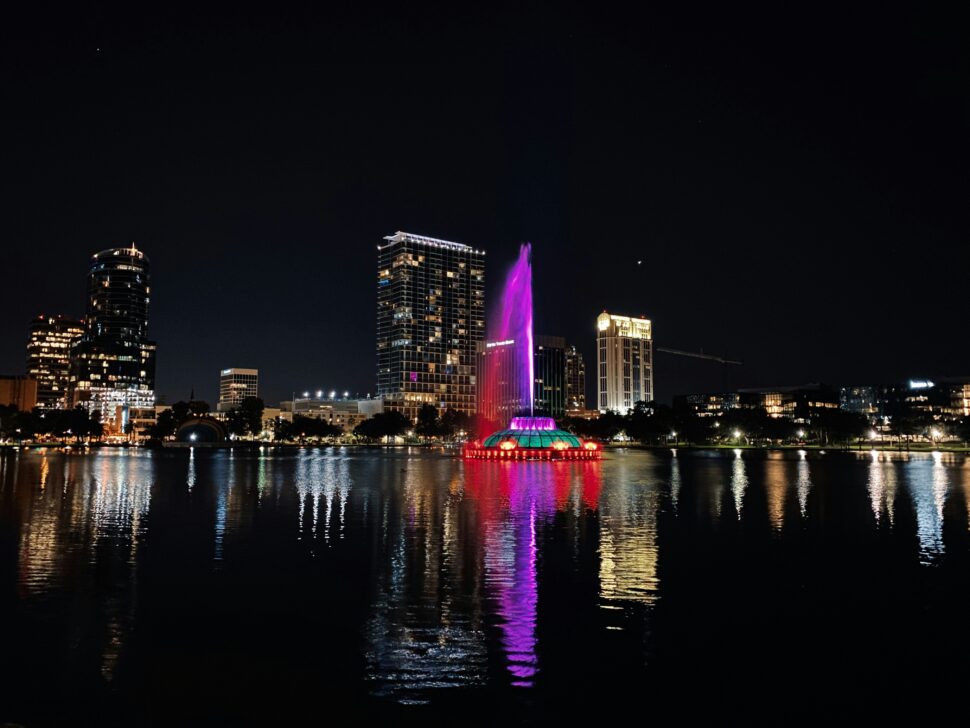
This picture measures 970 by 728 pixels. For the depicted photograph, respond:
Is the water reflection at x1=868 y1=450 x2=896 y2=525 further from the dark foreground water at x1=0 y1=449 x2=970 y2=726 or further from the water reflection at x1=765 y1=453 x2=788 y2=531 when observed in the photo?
the water reflection at x1=765 y1=453 x2=788 y2=531

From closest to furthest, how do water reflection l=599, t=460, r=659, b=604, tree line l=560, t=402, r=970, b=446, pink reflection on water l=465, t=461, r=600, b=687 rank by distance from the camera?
pink reflection on water l=465, t=461, r=600, b=687 < water reflection l=599, t=460, r=659, b=604 < tree line l=560, t=402, r=970, b=446

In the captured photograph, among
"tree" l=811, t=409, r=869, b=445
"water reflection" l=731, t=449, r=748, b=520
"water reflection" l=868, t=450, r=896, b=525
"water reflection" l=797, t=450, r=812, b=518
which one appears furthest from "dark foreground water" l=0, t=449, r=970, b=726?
"tree" l=811, t=409, r=869, b=445

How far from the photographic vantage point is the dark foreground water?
33.3 feet

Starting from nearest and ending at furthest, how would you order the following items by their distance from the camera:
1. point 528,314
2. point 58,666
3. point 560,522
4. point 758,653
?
1. point 58,666
2. point 758,653
3. point 560,522
4. point 528,314

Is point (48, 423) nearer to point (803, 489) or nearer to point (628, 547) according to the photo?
point (803, 489)

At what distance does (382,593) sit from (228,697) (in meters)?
6.22

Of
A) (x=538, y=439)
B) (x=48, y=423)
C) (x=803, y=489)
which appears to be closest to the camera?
(x=803, y=489)

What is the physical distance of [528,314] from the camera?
103562 millimetres

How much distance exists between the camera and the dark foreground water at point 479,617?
33.3 ft

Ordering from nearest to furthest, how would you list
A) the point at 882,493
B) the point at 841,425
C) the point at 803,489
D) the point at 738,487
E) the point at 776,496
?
the point at 776,496 → the point at 882,493 → the point at 803,489 → the point at 738,487 → the point at 841,425

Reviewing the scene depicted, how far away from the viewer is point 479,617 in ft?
46.5

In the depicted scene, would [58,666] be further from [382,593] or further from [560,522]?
[560,522]

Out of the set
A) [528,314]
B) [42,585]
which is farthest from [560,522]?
[528,314]

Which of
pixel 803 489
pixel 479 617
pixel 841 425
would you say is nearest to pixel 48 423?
pixel 841 425
